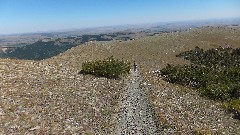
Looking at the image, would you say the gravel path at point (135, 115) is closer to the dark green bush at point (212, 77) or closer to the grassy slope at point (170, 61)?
the grassy slope at point (170, 61)

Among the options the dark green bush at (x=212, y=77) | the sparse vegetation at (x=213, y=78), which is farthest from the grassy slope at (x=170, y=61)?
the dark green bush at (x=212, y=77)

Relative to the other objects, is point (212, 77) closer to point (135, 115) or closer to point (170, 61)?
point (135, 115)

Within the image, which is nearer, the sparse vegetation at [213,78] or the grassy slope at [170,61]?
the grassy slope at [170,61]

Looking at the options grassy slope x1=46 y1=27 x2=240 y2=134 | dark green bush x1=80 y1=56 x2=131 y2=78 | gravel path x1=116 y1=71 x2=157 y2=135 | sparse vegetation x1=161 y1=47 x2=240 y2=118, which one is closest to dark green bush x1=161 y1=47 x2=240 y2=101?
sparse vegetation x1=161 y1=47 x2=240 y2=118

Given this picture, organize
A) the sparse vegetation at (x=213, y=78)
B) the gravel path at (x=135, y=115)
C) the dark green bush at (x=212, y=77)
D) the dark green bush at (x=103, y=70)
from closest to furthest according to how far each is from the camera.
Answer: the gravel path at (x=135, y=115)
the sparse vegetation at (x=213, y=78)
the dark green bush at (x=212, y=77)
the dark green bush at (x=103, y=70)

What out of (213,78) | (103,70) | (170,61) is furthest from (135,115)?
(170,61)

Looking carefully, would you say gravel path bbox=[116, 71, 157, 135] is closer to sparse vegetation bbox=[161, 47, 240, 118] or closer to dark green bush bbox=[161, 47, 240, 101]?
sparse vegetation bbox=[161, 47, 240, 118]

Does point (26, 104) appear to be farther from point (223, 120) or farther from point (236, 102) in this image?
point (236, 102)

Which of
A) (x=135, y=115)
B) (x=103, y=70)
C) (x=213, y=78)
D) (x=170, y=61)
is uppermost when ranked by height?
(x=103, y=70)

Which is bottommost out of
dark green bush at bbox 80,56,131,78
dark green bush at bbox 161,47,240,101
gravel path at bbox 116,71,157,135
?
dark green bush at bbox 161,47,240,101
